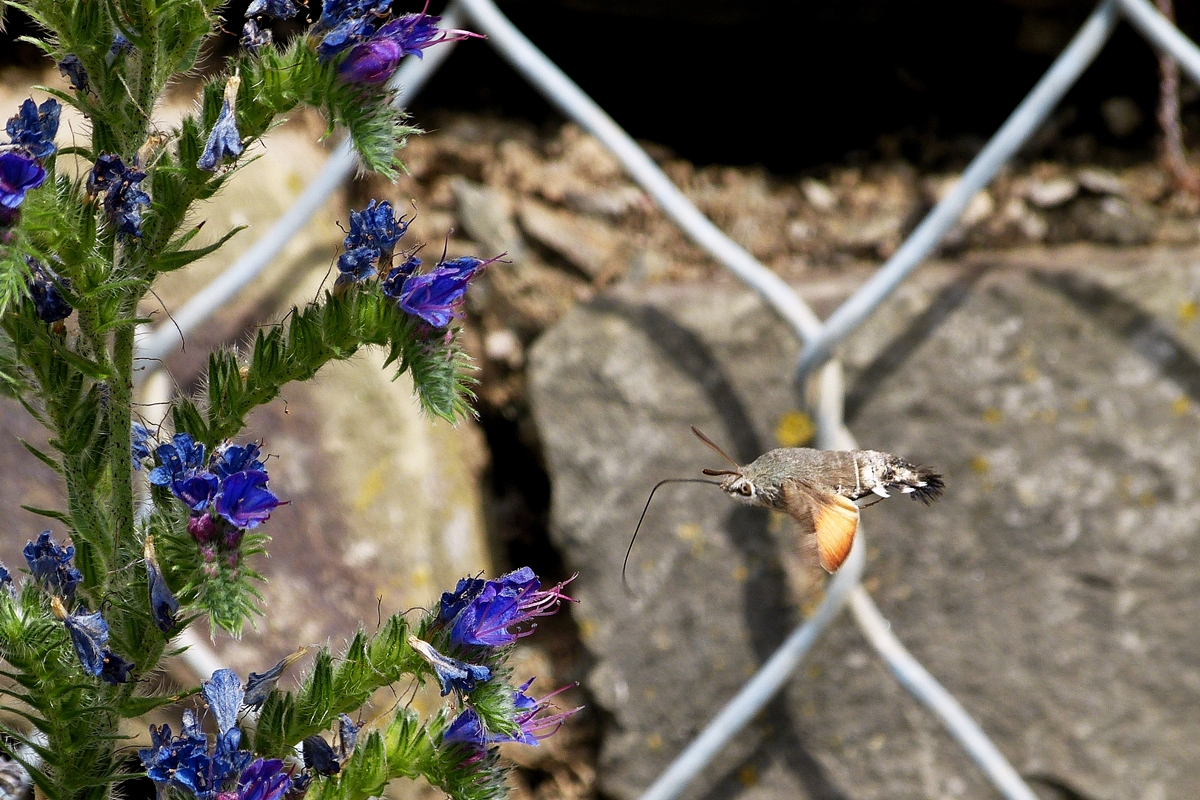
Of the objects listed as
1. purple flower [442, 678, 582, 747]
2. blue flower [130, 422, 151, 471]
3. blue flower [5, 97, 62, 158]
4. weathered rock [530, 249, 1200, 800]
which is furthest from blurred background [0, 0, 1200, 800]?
blue flower [5, 97, 62, 158]

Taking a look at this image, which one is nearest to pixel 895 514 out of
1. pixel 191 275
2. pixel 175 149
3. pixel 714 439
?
pixel 714 439

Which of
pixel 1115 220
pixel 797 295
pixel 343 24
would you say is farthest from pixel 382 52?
pixel 1115 220

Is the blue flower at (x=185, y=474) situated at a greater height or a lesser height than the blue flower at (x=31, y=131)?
lesser

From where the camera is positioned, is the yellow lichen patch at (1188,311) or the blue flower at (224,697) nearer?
the blue flower at (224,697)

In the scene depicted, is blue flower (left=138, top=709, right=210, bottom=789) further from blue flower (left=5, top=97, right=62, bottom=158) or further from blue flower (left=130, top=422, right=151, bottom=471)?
blue flower (left=5, top=97, right=62, bottom=158)

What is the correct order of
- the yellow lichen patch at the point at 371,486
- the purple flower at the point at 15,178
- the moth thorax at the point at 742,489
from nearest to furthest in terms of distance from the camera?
1. the purple flower at the point at 15,178
2. the moth thorax at the point at 742,489
3. the yellow lichen patch at the point at 371,486

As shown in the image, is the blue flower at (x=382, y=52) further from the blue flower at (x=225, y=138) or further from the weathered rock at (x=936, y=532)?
the weathered rock at (x=936, y=532)

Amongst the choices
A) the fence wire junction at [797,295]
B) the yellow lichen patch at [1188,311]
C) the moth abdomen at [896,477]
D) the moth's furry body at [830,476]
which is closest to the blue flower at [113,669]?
the moth's furry body at [830,476]
